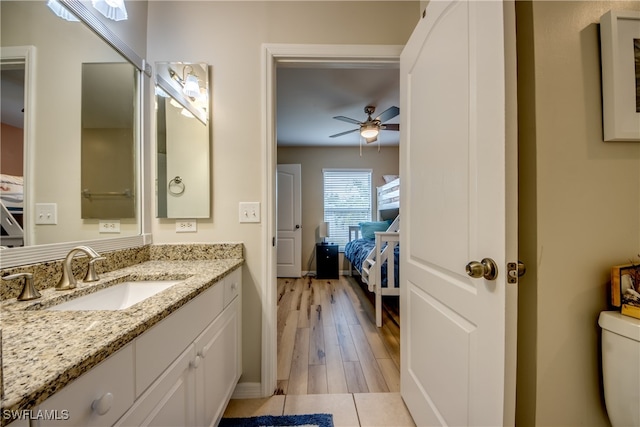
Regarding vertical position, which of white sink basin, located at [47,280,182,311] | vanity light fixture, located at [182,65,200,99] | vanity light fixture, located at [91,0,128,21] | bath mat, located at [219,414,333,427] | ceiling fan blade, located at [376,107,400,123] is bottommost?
bath mat, located at [219,414,333,427]

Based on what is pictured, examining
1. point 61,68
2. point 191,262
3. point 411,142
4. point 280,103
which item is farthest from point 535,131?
point 280,103

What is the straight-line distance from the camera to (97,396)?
535 millimetres

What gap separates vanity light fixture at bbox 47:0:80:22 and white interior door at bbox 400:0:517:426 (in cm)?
154

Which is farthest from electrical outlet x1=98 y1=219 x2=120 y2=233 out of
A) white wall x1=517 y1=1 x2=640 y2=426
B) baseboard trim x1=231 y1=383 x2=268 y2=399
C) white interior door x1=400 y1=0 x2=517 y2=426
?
white wall x1=517 y1=1 x2=640 y2=426

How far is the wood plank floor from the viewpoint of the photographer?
164 centimetres

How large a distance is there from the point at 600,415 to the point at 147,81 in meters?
2.53

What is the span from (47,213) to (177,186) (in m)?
0.65

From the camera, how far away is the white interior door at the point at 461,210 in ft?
2.42

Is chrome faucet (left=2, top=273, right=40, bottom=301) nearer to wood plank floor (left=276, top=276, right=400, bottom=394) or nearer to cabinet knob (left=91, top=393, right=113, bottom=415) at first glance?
cabinet knob (left=91, top=393, right=113, bottom=415)

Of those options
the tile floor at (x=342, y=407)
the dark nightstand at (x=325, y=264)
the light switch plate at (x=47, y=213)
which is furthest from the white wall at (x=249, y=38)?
the dark nightstand at (x=325, y=264)

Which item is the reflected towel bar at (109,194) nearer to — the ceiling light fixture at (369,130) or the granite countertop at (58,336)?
the granite countertop at (58,336)

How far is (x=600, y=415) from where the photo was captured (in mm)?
831

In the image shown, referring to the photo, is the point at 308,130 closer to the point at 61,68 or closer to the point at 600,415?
the point at 61,68

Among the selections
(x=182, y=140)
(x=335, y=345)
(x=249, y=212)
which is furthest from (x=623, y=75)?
(x=335, y=345)
